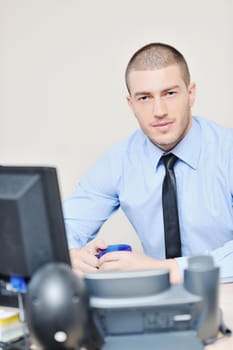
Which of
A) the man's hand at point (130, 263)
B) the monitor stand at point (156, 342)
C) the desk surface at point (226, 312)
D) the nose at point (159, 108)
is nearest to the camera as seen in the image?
the monitor stand at point (156, 342)

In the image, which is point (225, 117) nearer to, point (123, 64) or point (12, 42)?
point (123, 64)

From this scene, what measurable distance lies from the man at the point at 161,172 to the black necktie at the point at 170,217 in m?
0.03

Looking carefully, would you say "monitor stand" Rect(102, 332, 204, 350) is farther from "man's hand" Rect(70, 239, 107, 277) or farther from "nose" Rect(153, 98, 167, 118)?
"nose" Rect(153, 98, 167, 118)

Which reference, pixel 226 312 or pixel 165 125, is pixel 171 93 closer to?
pixel 165 125

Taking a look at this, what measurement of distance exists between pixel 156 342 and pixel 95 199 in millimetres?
1073

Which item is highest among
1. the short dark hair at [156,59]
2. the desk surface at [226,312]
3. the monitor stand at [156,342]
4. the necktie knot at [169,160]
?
the short dark hair at [156,59]

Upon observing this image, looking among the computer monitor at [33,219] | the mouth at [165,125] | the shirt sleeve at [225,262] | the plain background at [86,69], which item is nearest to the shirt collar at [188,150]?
the mouth at [165,125]

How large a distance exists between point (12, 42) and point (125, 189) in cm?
126

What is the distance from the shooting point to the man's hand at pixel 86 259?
1.57 meters

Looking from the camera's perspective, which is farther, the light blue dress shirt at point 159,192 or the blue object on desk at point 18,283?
the light blue dress shirt at point 159,192

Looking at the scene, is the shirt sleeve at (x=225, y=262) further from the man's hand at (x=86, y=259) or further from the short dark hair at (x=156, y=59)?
the short dark hair at (x=156, y=59)

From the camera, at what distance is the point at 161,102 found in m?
1.83

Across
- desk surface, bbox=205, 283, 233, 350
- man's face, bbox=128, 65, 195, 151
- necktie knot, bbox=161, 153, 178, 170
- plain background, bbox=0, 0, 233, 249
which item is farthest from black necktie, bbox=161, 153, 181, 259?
plain background, bbox=0, 0, 233, 249

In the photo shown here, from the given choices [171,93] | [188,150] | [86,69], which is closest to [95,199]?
[188,150]
